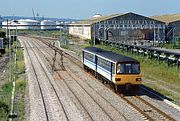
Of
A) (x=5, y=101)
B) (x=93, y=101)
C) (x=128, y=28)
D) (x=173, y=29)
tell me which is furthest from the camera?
(x=173, y=29)

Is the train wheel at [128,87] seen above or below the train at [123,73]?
below

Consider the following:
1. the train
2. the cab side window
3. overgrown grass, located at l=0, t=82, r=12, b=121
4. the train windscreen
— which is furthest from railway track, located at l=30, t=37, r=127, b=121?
overgrown grass, located at l=0, t=82, r=12, b=121

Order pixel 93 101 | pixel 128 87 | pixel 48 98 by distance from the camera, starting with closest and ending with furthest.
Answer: pixel 93 101, pixel 48 98, pixel 128 87

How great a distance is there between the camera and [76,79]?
113 feet

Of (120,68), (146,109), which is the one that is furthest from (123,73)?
(146,109)

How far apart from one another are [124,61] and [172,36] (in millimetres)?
65699

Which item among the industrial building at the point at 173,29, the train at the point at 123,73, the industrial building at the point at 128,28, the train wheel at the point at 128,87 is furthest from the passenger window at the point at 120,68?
the industrial building at the point at 173,29

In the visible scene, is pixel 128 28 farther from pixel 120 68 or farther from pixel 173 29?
Answer: pixel 120 68

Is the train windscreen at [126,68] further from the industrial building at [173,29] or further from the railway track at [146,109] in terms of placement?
the industrial building at [173,29]

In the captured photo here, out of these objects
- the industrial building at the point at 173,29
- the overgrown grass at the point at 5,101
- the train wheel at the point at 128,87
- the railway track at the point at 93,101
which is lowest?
the overgrown grass at the point at 5,101

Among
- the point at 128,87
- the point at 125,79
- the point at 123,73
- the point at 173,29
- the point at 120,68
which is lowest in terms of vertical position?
the point at 128,87

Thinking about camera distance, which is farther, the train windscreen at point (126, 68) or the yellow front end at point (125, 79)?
the train windscreen at point (126, 68)

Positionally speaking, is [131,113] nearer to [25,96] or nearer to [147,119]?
[147,119]

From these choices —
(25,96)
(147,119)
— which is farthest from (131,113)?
(25,96)
